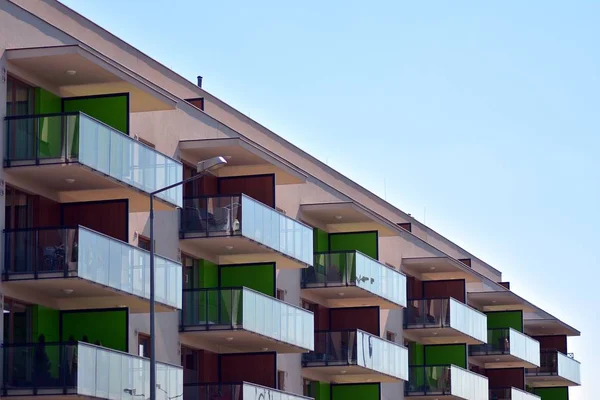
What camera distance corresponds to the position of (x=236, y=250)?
145 feet

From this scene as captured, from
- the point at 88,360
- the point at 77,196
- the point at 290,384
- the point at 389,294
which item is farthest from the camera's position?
the point at 389,294

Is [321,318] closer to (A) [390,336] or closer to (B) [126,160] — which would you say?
(A) [390,336]

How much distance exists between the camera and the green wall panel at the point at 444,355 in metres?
64.8

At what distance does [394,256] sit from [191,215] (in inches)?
782

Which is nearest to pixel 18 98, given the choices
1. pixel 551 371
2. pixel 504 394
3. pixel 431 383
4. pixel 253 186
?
pixel 253 186

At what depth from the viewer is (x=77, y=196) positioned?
3644 centimetres

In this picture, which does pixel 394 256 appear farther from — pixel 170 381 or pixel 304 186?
pixel 170 381

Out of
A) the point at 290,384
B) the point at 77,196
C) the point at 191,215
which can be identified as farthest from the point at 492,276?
the point at 77,196

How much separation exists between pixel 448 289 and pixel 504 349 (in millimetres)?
6589

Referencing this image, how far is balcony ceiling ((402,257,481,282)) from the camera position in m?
62.2

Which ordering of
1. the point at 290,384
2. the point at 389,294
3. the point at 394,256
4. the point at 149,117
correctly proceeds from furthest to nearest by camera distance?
the point at 394,256 < the point at 389,294 < the point at 290,384 < the point at 149,117

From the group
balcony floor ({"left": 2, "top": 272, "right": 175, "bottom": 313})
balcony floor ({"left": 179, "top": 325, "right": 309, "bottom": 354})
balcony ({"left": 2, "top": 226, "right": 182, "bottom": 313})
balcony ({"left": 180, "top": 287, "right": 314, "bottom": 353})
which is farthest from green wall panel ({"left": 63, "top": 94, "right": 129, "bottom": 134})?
balcony floor ({"left": 179, "top": 325, "right": 309, "bottom": 354})

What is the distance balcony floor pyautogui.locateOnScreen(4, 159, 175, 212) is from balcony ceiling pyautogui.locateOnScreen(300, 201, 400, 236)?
13.9m

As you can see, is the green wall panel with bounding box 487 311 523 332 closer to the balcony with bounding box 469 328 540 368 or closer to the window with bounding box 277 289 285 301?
the balcony with bounding box 469 328 540 368
